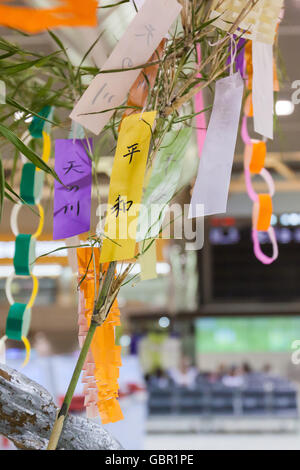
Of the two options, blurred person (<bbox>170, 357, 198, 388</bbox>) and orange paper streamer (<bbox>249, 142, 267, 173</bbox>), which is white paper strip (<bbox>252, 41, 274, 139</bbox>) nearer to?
orange paper streamer (<bbox>249, 142, 267, 173</bbox>)

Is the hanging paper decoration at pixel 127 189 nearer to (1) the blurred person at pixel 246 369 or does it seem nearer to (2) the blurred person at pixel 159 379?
(2) the blurred person at pixel 159 379

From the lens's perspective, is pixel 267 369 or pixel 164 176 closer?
pixel 164 176

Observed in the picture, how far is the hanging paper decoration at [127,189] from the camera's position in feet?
2.04

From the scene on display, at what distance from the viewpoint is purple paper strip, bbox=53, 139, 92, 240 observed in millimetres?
695

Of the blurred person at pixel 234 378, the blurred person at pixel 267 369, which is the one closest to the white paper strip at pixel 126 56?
the blurred person at pixel 234 378

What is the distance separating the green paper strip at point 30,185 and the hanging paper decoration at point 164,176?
22cm

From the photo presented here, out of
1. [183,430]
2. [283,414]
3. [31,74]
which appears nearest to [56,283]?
[183,430]

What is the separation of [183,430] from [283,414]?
1240 mm

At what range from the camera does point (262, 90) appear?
0.72 meters

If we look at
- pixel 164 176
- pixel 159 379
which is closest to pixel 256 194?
pixel 164 176

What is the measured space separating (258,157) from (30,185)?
34 cm

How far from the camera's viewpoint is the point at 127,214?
0.63m

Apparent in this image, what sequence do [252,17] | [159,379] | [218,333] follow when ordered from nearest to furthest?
[252,17], [159,379], [218,333]

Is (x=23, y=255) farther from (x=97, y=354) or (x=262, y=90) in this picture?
(x=262, y=90)
